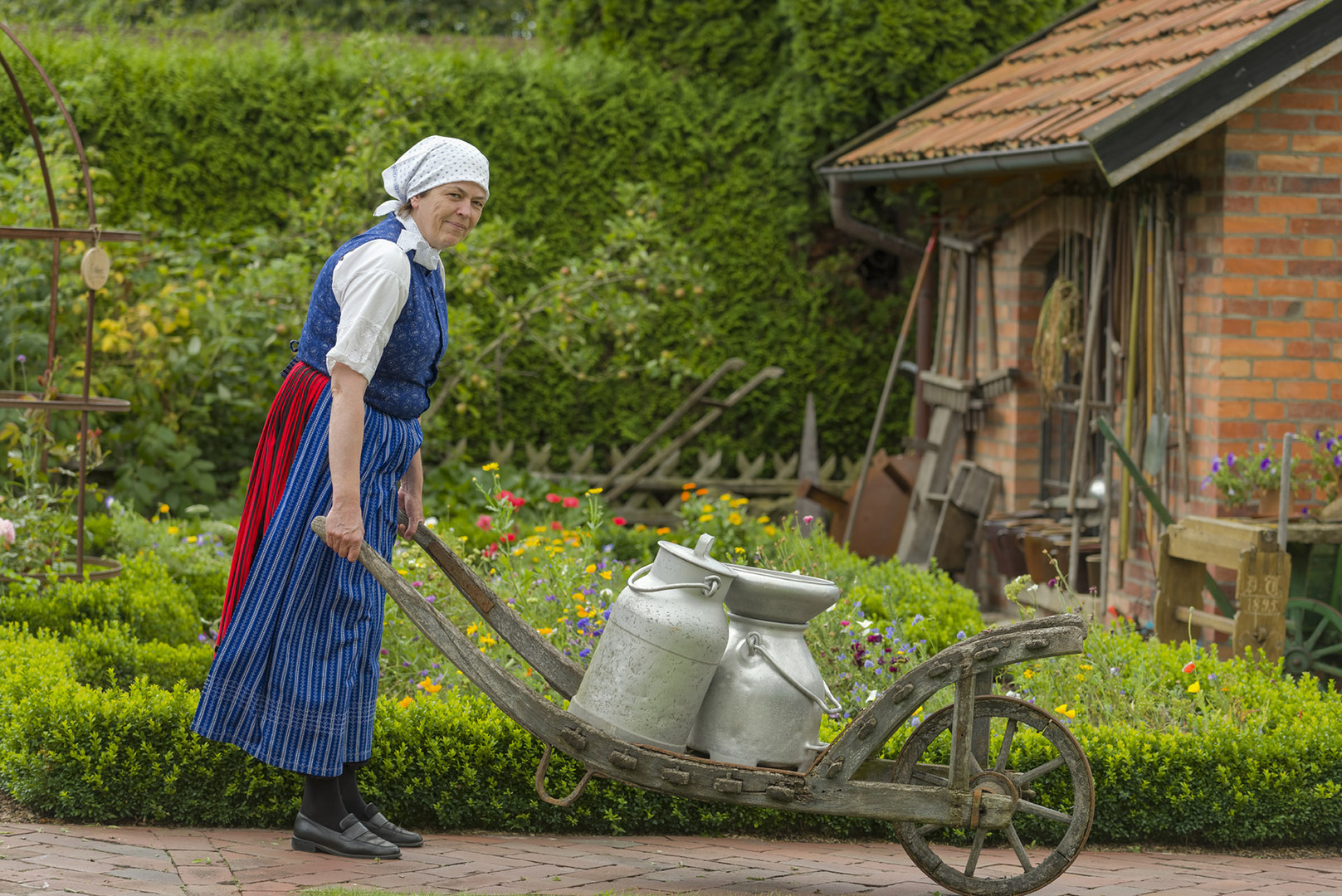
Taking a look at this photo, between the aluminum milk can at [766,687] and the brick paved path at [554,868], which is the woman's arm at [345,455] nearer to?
the brick paved path at [554,868]

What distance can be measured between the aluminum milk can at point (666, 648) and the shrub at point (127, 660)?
6.71 feet

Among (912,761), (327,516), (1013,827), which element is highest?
(327,516)

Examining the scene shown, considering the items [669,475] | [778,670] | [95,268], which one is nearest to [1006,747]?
[778,670]

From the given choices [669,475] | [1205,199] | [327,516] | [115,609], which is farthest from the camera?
[669,475]

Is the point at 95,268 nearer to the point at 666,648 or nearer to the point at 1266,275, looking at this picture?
the point at 666,648

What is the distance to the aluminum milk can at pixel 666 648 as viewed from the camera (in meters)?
3.39

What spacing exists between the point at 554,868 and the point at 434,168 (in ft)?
6.03

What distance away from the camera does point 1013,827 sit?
3.44m

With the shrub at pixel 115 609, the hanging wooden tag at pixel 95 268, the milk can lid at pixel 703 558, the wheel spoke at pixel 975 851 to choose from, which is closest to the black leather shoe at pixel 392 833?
the milk can lid at pixel 703 558

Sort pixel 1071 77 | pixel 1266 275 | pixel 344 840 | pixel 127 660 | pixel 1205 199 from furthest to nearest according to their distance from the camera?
1. pixel 1071 77
2. pixel 1205 199
3. pixel 1266 275
4. pixel 127 660
5. pixel 344 840

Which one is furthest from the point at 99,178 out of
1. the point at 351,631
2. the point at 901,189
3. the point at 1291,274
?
the point at 1291,274

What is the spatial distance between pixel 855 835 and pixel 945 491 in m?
5.01

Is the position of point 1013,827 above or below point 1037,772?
below

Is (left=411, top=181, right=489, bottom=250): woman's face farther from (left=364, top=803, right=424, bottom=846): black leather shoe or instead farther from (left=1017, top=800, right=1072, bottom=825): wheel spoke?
(left=1017, top=800, right=1072, bottom=825): wheel spoke
